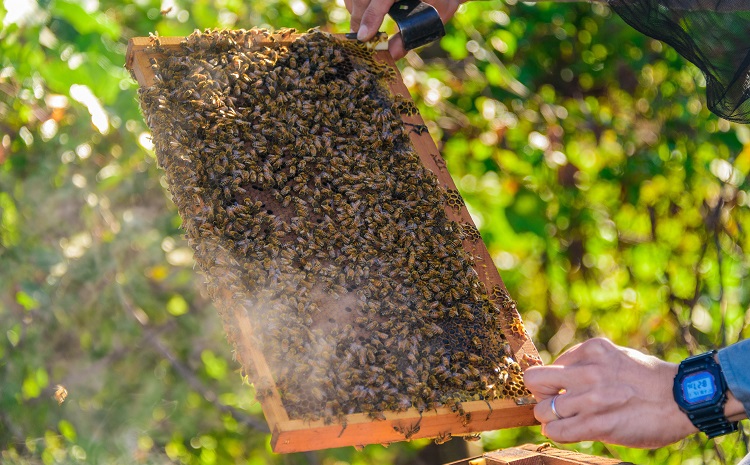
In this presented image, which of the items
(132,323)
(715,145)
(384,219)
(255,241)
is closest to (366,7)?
(384,219)

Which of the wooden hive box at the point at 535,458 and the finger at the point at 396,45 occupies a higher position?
the finger at the point at 396,45

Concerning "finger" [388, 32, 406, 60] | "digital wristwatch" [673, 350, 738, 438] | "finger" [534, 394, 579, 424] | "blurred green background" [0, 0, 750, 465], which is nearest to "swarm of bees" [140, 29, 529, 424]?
"finger" [534, 394, 579, 424]

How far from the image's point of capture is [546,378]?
2.22 meters

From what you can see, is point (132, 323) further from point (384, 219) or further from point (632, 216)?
point (632, 216)

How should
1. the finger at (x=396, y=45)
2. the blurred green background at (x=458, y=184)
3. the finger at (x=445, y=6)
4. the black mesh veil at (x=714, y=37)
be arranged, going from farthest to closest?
the blurred green background at (x=458, y=184) < the finger at (x=445, y=6) < the finger at (x=396, y=45) < the black mesh veil at (x=714, y=37)

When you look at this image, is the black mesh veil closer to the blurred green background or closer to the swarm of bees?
the swarm of bees

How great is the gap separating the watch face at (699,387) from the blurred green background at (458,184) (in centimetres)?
239

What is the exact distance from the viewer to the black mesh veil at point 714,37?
249 cm

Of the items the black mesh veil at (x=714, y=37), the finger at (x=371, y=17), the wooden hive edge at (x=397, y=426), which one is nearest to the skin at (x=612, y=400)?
the wooden hive edge at (x=397, y=426)

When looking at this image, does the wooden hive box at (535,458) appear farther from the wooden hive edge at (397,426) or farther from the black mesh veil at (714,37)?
the black mesh veil at (714,37)

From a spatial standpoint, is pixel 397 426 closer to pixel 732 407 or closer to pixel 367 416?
pixel 367 416

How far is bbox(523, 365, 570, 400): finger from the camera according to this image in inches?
87.4

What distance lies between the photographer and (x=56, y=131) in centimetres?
381

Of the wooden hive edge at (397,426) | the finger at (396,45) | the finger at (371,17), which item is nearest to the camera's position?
the wooden hive edge at (397,426)
